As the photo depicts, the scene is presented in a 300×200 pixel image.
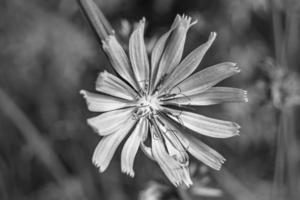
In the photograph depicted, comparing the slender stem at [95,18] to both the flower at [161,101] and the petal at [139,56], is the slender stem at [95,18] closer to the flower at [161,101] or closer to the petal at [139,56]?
the flower at [161,101]

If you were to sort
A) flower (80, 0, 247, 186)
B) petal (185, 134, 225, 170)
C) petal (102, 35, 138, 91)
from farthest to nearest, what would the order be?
petal (185, 134, 225, 170), flower (80, 0, 247, 186), petal (102, 35, 138, 91)

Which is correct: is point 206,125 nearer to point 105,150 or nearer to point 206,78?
point 206,78

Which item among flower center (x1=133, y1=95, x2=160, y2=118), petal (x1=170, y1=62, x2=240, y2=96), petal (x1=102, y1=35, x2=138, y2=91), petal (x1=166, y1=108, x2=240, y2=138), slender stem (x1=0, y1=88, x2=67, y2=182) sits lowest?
petal (x1=166, y1=108, x2=240, y2=138)

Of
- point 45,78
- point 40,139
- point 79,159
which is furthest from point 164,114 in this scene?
point 45,78

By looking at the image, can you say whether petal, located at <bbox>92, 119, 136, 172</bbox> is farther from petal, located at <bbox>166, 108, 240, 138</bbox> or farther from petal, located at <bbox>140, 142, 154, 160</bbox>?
petal, located at <bbox>166, 108, 240, 138</bbox>

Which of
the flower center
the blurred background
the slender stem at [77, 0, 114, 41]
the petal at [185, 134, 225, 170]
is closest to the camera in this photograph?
the slender stem at [77, 0, 114, 41]

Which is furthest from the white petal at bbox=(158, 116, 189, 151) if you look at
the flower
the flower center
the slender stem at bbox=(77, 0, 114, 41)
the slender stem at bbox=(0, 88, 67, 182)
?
the slender stem at bbox=(0, 88, 67, 182)

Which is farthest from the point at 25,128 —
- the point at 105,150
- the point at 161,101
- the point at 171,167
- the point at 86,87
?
the point at 171,167
